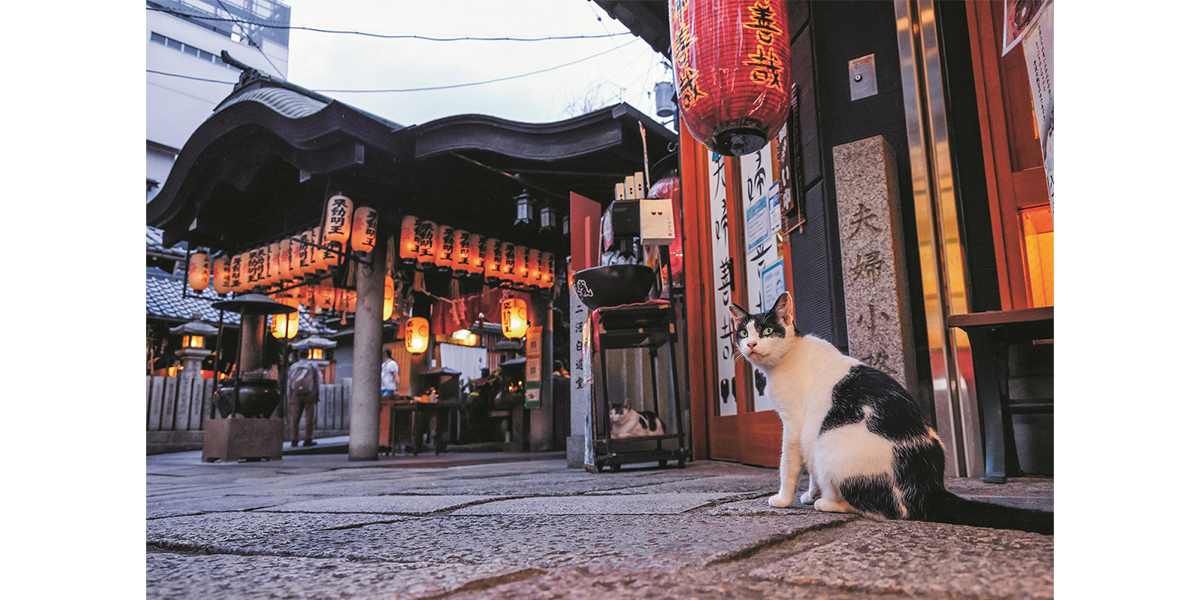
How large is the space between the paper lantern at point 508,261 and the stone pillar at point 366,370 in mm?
1809

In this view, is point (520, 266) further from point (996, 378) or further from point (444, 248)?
point (996, 378)

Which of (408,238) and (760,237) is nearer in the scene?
(760,237)

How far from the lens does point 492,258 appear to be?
945cm

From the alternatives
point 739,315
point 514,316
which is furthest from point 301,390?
point 739,315

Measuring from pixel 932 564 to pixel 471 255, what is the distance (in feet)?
28.2

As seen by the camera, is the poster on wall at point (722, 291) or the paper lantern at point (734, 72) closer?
the paper lantern at point (734, 72)

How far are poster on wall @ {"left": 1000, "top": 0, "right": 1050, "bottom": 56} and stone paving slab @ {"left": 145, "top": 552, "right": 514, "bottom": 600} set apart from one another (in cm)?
244

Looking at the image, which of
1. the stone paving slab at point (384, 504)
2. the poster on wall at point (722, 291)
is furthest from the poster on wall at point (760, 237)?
the stone paving slab at point (384, 504)

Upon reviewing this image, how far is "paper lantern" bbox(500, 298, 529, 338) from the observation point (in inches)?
432

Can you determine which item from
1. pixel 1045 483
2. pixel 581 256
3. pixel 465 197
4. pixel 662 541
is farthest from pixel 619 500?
pixel 465 197

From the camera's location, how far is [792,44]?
152 inches

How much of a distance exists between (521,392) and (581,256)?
6014mm

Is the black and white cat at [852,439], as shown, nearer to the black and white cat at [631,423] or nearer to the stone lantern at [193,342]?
the black and white cat at [631,423]

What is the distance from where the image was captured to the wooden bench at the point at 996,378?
2336mm
